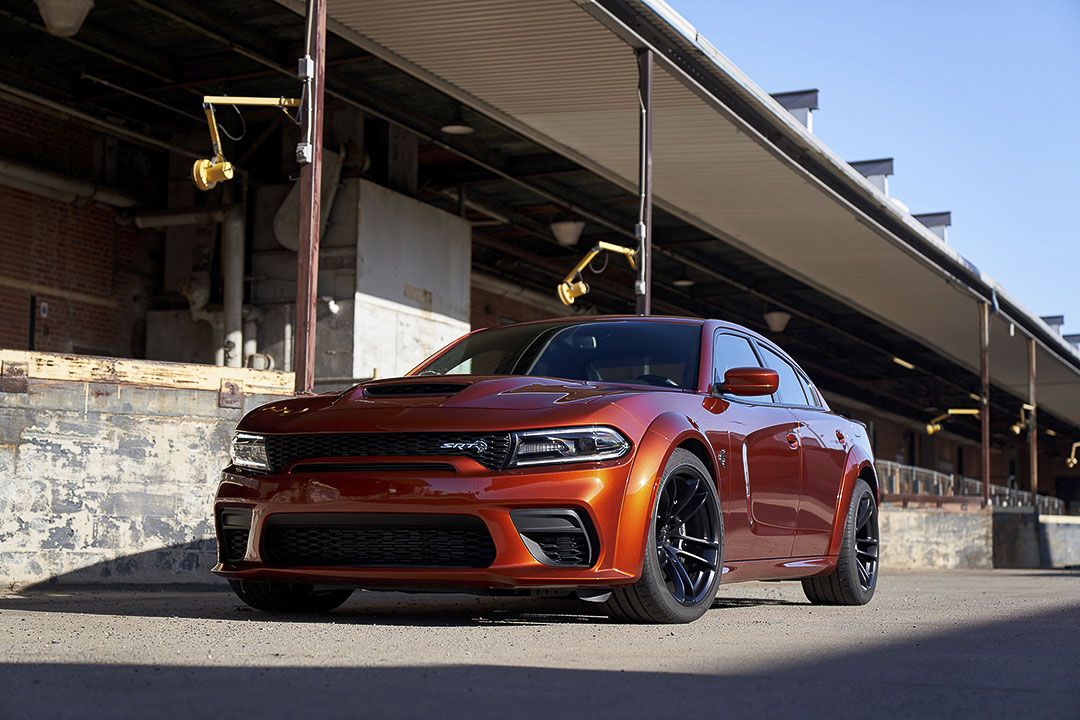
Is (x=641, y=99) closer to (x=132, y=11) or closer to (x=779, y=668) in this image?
(x=132, y=11)

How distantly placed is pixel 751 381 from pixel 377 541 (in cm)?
188

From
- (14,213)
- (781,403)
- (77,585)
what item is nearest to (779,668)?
(781,403)

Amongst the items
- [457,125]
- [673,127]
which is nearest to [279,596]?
[673,127]

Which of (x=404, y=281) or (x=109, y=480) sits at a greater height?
(x=404, y=281)

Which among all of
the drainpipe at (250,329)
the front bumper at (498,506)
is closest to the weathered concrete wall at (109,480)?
the front bumper at (498,506)

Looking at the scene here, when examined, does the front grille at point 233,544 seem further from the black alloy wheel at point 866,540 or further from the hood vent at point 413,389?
the black alloy wheel at point 866,540

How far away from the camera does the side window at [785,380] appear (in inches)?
310

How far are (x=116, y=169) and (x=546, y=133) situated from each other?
22.7ft

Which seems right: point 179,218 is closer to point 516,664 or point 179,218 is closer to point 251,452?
point 251,452

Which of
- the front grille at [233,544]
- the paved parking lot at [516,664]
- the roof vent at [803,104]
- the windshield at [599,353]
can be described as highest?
the roof vent at [803,104]

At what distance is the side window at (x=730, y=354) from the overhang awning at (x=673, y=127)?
7155 millimetres

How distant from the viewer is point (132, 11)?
54.5 ft

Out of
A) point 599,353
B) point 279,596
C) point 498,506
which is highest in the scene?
point 599,353

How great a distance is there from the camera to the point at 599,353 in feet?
22.8
